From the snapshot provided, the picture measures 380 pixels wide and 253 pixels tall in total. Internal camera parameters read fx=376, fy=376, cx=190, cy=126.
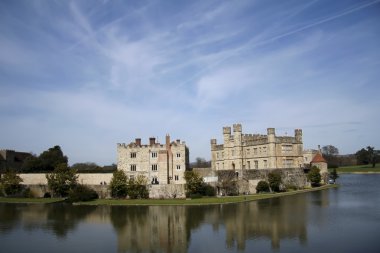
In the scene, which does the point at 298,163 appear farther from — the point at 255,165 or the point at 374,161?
the point at 374,161

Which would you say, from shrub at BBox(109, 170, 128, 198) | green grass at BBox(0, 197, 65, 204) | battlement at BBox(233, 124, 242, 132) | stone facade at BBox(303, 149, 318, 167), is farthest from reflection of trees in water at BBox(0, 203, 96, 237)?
stone facade at BBox(303, 149, 318, 167)

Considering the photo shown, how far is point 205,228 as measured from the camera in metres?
28.2

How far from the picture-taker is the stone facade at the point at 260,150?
2357 inches

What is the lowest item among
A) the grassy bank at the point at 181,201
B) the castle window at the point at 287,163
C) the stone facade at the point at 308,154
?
the grassy bank at the point at 181,201

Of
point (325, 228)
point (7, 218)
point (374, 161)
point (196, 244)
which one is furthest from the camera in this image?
point (374, 161)

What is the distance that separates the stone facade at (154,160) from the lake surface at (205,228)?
11918 millimetres

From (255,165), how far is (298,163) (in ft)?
23.2

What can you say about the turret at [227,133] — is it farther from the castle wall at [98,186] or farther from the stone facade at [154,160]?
the castle wall at [98,186]

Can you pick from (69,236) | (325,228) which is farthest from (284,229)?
(69,236)

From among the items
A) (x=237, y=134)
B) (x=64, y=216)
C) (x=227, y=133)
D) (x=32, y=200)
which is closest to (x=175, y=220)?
(x=64, y=216)

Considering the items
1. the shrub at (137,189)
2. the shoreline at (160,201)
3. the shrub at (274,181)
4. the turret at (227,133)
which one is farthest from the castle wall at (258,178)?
the shrub at (137,189)

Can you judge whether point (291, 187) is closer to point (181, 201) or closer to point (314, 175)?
point (314, 175)

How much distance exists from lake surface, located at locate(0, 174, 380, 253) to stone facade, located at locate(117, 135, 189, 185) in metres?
11.9

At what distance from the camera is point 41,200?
49.6 m
